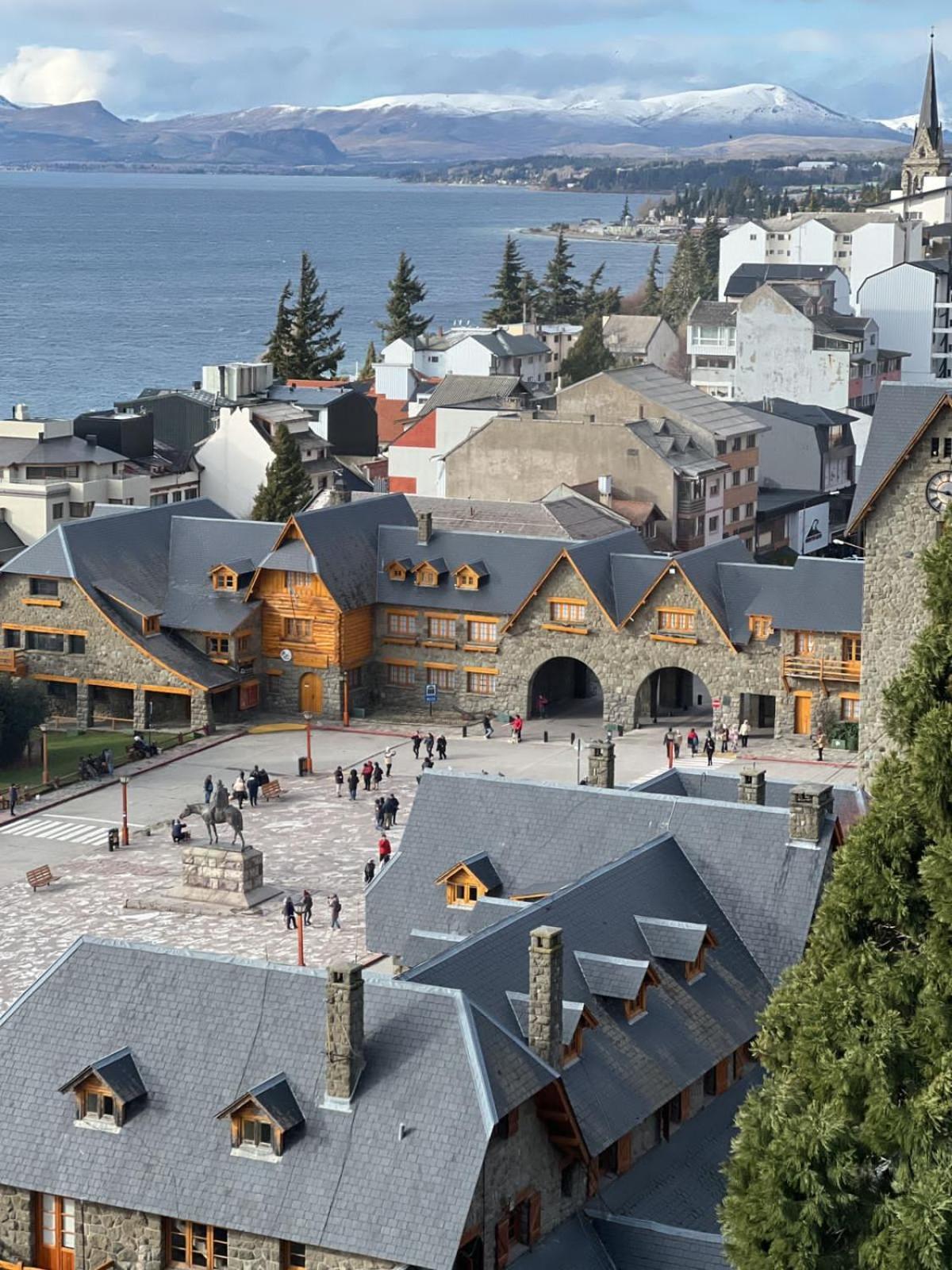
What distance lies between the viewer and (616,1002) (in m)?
46.1

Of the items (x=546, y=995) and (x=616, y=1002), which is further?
(x=616, y=1002)

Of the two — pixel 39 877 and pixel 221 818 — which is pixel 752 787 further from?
pixel 39 877

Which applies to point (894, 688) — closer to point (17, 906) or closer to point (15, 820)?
point (17, 906)

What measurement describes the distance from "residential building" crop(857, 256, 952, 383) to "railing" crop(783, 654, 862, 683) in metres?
88.2

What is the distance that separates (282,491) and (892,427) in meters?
49.1

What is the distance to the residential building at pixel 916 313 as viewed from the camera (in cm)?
17488

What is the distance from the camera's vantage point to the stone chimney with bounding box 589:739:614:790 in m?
57.9

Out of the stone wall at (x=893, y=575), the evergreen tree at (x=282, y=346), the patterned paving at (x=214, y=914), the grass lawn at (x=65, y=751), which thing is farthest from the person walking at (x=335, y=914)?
the evergreen tree at (x=282, y=346)

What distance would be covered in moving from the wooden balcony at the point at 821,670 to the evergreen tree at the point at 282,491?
106 feet

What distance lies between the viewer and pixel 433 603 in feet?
314

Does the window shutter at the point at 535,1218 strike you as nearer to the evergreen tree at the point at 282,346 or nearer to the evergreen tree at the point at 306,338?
the evergreen tree at the point at 282,346

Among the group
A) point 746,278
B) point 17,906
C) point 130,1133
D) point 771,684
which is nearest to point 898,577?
point 771,684

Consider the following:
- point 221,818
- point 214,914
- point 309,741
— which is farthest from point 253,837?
point 309,741

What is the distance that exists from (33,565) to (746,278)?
106067mm
